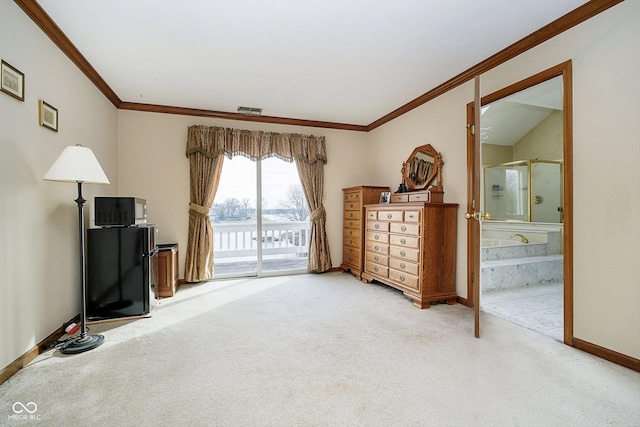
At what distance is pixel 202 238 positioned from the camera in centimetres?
415

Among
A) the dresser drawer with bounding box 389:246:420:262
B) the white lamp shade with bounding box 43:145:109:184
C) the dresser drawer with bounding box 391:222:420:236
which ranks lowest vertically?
the dresser drawer with bounding box 389:246:420:262

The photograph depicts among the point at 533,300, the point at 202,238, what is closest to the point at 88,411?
the point at 202,238

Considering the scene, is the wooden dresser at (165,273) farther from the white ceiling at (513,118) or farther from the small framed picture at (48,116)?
the white ceiling at (513,118)

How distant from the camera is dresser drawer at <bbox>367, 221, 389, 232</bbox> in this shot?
382cm

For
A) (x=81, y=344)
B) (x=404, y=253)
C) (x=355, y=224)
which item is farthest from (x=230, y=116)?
(x=81, y=344)

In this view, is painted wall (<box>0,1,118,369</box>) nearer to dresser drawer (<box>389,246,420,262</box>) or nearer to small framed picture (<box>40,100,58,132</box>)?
small framed picture (<box>40,100,58,132</box>)

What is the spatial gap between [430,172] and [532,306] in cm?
184

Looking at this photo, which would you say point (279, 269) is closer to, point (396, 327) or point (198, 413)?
point (396, 327)

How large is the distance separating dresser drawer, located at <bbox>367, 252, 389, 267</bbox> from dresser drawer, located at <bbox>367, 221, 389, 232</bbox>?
1.17 feet

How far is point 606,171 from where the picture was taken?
6.64 ft

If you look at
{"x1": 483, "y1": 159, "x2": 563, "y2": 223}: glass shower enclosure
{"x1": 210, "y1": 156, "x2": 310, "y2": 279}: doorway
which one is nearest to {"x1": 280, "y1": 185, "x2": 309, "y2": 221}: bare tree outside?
{"x1": 210, "y1": 156, "x2": 310, "y2": 279}: doorway

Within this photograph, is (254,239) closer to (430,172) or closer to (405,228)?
(405,228)

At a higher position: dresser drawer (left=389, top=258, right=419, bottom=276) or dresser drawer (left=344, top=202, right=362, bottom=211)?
dresser drawer (left=344, top=202, right=362, bottom=211)

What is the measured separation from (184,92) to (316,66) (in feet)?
5.78
